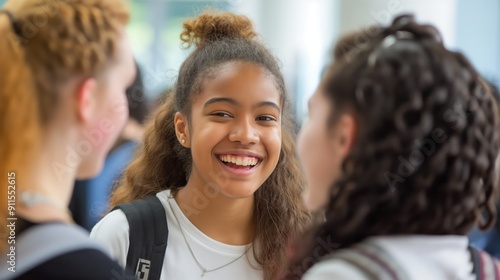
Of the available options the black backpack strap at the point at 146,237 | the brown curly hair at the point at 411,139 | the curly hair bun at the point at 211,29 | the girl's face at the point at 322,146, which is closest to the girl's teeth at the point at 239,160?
the black backpack strap at the point at 146,237

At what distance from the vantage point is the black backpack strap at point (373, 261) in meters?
1.19

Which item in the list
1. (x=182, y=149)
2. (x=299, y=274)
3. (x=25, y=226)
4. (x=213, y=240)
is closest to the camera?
(x=25, y=226)

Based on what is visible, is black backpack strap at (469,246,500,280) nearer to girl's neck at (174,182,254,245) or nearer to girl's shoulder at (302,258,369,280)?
girl's shoulder at (302,258,369,280)

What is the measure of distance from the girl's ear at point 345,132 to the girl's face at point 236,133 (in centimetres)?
73

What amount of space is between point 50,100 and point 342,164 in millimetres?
525

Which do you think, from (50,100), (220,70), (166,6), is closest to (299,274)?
(50,100)

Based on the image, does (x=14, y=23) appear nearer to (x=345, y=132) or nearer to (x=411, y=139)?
(x=345, y=132)

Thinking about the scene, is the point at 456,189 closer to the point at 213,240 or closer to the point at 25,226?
the point at 25,226

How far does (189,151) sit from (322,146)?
98cm

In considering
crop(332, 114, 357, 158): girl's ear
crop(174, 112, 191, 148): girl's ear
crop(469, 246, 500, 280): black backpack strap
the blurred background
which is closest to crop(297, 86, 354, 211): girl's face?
crop(332, 114, 357, 158): girl's ear

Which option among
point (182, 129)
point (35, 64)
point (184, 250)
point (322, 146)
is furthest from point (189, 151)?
point (35, 64)

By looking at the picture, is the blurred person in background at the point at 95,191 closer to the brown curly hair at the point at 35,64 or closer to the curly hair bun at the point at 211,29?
the curly hair bun at the point at 211,29

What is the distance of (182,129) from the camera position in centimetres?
221

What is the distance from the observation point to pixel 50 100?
1221 mm
